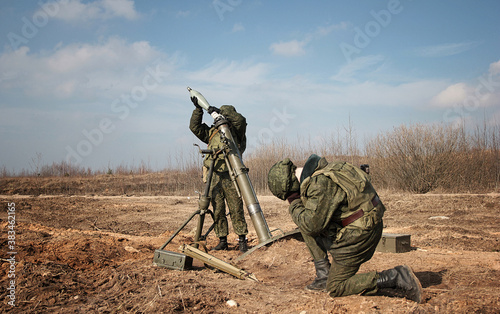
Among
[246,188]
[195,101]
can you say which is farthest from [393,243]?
[195,101]

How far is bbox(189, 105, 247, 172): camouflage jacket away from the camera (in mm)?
5355

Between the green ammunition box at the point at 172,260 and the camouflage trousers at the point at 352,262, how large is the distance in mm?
1609

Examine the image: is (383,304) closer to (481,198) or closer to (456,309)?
(456,309)

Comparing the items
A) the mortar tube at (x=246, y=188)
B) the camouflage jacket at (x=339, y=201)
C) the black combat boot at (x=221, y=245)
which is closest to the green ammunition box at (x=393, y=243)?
the mortar tube at (x=246, y=188)

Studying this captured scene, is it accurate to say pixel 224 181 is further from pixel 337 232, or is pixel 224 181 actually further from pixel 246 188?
pixel 337 232

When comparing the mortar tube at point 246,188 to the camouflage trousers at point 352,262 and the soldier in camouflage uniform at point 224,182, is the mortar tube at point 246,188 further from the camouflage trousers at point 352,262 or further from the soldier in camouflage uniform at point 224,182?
the camouflage trousers at point 352,262

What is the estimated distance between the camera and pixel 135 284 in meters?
3.56

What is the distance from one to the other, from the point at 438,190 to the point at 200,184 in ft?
32.5

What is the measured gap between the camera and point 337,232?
3.13 meters

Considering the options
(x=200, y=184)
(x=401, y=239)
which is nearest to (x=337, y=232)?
(x=401, y=239)

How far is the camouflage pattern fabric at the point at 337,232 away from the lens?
300 centimetres

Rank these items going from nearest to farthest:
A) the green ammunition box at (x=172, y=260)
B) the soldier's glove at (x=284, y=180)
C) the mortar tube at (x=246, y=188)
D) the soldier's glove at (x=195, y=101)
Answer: the soldier's glove at (x=284, y=180) < the green ammunition box at (x=172, y=260) < the mortar tube at (x=246, y=188) < the soldier's glove at (x=195, y=101)

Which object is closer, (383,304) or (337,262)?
(383,304)

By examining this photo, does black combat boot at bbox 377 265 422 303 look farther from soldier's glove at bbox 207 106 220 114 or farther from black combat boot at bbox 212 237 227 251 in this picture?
soldier's glove at bbox 207 106 220 114
